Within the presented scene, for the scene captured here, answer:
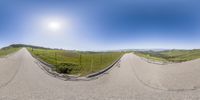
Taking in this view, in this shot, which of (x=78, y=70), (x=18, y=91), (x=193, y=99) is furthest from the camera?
(x=78, y=70)

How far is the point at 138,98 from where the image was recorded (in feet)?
57.4

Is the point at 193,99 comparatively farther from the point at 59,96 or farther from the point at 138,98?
the point at 59,96

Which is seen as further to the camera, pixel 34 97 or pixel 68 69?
pixel 68 69

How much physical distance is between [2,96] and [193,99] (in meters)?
14.6

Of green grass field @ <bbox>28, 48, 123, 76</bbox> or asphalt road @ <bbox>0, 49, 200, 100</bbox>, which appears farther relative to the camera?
green grass field @ <bbox>28, 48, 123, 76</bbox>

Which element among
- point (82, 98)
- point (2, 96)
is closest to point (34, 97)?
point (2, 96)

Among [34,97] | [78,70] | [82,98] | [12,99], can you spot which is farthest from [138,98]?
[78,70]

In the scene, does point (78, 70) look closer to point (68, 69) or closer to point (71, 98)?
point (68, 69)

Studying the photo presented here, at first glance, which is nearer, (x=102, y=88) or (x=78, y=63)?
(x=102, y=88)

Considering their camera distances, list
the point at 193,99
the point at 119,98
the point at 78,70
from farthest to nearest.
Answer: the point at 78,70 → the point at 119,98 → the point at 193,99

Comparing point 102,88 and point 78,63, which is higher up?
point 78,63

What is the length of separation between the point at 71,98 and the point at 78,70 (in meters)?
32.1

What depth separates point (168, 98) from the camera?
688 inches

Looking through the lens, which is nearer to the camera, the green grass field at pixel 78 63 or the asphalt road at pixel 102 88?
the asphalt road at pixel 102 88
